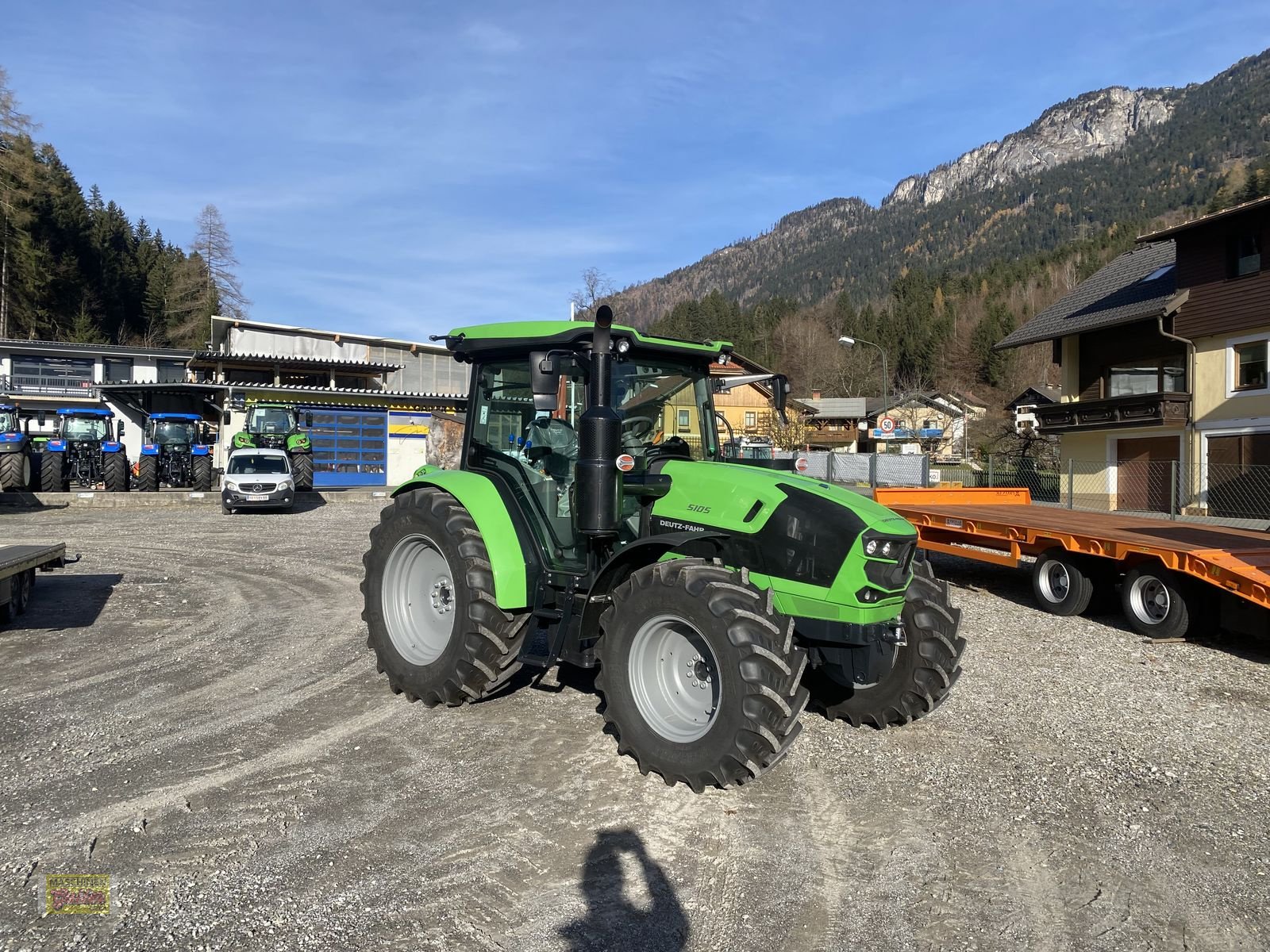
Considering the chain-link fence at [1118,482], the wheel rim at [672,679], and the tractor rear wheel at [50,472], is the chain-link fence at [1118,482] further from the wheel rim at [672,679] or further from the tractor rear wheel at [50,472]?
the tractor rear wheel at [50,472]

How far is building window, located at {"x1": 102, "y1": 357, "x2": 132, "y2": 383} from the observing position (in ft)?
163

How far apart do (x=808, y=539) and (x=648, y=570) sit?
0.82 metres

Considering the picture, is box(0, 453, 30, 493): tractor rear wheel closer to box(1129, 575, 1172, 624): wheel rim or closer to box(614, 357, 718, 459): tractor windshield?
box(614, 357, 718, 459): tractor windshield

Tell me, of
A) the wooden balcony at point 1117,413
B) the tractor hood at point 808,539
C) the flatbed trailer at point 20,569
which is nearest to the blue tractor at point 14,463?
the flatbed trailer at point 20,569

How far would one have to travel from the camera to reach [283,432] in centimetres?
2631

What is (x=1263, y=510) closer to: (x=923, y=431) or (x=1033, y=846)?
(x=1033, y=846)

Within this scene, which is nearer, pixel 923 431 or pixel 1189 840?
pixel 1189 840

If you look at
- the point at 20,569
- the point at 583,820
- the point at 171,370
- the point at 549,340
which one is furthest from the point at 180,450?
the point at 171,370

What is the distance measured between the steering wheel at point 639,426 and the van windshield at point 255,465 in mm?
17725

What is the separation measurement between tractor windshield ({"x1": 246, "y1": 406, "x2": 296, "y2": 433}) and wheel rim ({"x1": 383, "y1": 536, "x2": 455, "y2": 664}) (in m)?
22.5

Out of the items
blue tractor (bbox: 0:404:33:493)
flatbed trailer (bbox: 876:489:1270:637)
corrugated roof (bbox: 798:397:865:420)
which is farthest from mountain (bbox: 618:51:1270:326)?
flatbed trailer (bbox: 876:489:1270:637)

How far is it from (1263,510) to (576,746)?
21118mm

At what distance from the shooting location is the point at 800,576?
426cm

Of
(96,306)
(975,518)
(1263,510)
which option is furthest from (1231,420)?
(96,306)
